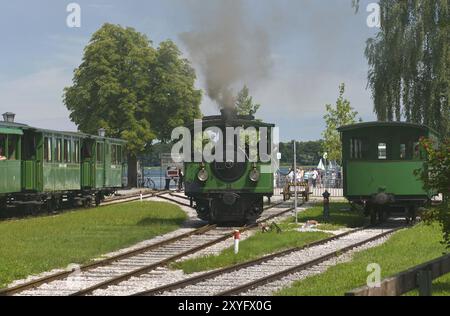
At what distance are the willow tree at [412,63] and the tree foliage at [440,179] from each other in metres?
21.1

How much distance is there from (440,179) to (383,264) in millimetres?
3239

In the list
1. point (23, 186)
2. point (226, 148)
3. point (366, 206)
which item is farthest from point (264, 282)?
point (23, 186)

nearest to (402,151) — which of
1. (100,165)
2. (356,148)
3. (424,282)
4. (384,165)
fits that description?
(384,165)

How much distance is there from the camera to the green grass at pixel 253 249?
569 inches

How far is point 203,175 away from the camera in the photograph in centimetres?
2253

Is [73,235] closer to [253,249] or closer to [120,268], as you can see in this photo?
[253,249]

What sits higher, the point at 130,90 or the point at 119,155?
the point at 130,90

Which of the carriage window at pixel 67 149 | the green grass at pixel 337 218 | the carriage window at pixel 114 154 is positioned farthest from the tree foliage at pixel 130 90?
the green grass at pixel 337 218

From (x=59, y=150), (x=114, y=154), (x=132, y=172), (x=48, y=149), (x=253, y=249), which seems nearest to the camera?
(x=253, y=249)

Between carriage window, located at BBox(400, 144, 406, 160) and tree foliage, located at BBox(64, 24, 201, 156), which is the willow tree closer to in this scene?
carriage window, located at BBox(400, 144, 406, 160)

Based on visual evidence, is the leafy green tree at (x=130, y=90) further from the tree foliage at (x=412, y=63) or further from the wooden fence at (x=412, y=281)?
the wooden fence at (x=412, y=281)

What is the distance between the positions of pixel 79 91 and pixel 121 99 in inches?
127

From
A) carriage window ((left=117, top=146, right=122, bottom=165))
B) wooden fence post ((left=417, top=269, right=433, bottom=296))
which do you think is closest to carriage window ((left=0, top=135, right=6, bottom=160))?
carriage window ((left=117, top=146, right=122, bottom=165))

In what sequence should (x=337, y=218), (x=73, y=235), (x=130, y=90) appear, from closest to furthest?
(x=73, y=235)
(x=337, y=218)
(x=130, y=90)
